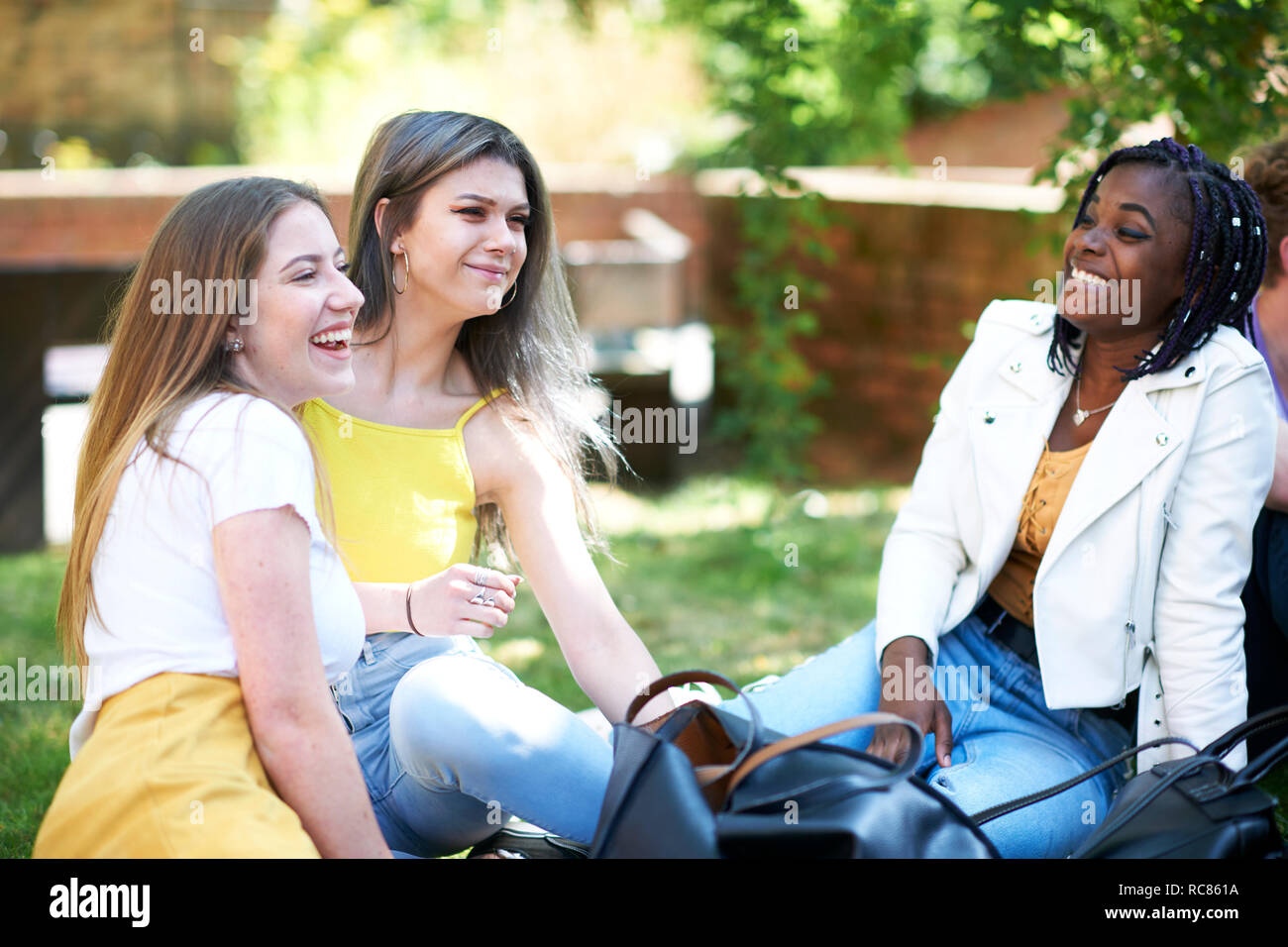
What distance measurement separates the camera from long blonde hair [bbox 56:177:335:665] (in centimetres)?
187

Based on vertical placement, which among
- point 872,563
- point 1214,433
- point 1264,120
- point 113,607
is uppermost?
point 1264,120

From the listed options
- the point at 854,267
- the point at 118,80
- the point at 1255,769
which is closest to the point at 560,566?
the point at 1255,769

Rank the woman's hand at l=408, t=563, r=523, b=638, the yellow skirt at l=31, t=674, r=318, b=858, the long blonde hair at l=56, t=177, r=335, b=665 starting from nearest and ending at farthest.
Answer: the yellow skirt at l=31, t=674, r=318, b=858
the long blonde hair at l=56, t=177, r=335, b=665
the woman's hand at l=408, t=563, r=523, b=638

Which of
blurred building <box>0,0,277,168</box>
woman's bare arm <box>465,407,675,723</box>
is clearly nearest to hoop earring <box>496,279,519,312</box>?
woman's bare arm <box>465,407,675,723</box>

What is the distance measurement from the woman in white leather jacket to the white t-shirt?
109 centimetres

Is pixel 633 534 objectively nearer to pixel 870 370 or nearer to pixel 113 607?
pixel 870 370

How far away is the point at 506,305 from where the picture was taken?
2650mm

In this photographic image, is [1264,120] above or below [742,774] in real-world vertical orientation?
above

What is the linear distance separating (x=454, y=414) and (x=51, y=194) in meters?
4.90

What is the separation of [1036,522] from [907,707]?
45 centimetres

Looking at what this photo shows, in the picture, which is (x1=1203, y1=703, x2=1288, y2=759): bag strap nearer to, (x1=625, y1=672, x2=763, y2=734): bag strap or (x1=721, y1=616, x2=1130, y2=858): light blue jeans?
(x1=721, y1=616, x2=1130, y2=858): light blue jeans
